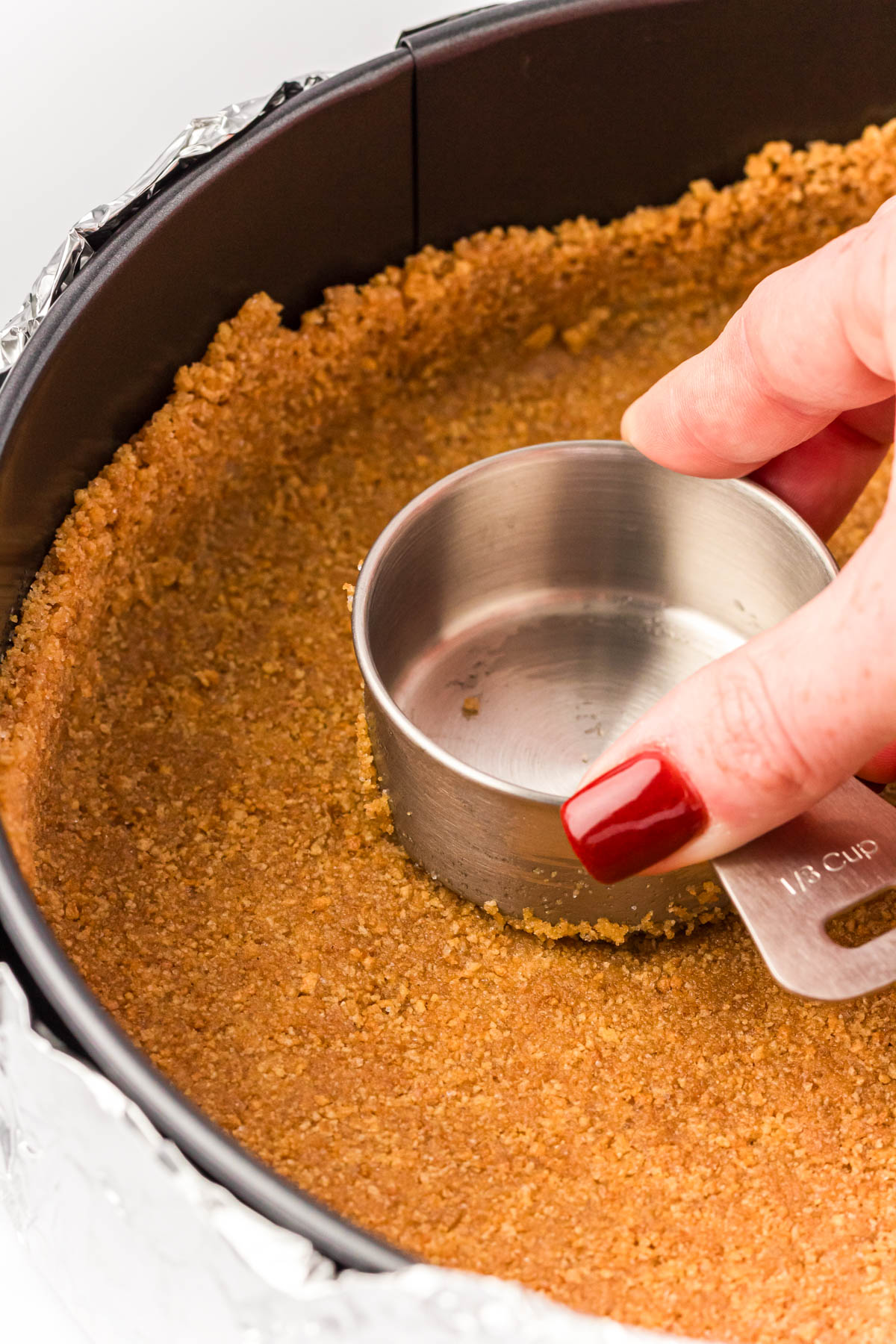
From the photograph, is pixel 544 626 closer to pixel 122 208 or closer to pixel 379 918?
pixel 379 918

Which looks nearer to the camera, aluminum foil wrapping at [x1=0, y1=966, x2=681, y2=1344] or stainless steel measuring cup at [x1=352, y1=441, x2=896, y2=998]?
aluminum foil wrapping at [x1=0, y1=966, x2=681, y2=1344]

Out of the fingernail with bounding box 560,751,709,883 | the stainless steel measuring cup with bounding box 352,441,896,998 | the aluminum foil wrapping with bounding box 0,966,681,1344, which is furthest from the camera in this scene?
the stainless steel measuring cup with bounding box 352,441,896,998

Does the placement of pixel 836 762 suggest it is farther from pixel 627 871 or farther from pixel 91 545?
pixel 91 545

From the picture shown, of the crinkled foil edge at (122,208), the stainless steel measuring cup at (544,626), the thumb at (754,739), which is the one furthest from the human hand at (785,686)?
the crinkled foil edge at (122,208)

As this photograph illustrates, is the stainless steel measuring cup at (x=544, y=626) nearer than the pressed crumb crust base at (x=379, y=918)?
No

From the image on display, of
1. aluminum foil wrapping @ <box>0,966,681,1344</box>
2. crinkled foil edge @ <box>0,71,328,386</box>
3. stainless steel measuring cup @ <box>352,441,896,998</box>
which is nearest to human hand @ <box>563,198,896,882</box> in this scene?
stainless steel measuring cup @ <box>352,441,896,998</box>

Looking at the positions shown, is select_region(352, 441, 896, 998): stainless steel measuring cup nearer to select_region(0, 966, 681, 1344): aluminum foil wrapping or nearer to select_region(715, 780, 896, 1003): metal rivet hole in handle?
select_region(715, 780, 896, 1003): metal rivet hole in handle

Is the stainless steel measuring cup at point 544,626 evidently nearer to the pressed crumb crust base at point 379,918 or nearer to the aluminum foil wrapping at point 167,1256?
the pressed crumb crust base at point 379,918
